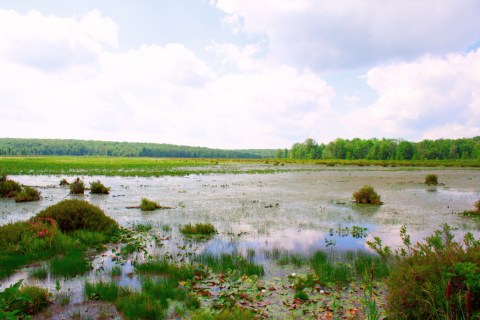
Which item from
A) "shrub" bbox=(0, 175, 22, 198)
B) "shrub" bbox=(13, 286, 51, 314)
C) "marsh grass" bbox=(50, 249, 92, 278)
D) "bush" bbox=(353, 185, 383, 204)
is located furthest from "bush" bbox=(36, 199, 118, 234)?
"bush" bbox=(353, 185, 383, 204)

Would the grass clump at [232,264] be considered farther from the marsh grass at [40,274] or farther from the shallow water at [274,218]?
the marsh grass at [40,274]

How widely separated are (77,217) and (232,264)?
666cm

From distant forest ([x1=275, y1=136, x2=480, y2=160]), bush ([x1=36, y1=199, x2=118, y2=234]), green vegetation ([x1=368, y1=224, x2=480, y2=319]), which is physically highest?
distant forest ([x1=275, y1=136, x2=480, y2=160])

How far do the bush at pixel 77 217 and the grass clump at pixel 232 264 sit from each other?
185 inches

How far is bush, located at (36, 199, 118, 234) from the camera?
1146 cm

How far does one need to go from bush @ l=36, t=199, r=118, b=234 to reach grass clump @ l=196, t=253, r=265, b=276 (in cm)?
470

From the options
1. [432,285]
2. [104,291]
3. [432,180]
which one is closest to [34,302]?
[104,291]

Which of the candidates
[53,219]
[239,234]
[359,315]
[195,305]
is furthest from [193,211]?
[359,315]

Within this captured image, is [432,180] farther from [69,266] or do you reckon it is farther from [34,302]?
[34,302]

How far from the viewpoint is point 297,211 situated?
17281mm

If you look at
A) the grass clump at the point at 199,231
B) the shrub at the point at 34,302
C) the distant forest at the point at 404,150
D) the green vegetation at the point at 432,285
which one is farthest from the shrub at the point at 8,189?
the distant forest at the point at 404,150

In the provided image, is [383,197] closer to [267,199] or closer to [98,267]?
[267,199]

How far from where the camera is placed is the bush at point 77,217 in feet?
37.6

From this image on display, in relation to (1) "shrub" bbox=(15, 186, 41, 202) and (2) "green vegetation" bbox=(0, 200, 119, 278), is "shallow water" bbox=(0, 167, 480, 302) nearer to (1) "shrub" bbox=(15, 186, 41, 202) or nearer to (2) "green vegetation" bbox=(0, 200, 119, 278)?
(1) "shrub" bbox=(15, 186, 41, 202)
